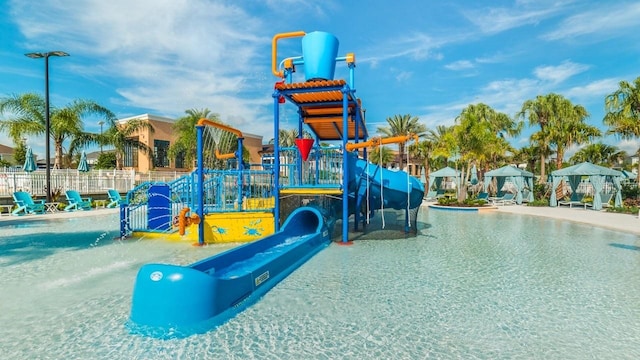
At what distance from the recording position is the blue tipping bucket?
10461 mm

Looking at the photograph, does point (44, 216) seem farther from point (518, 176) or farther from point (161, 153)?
point (518, 176)

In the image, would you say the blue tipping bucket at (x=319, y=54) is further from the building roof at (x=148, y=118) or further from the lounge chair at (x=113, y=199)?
the building roof at (x=148, y=118)

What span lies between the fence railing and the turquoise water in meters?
15.2

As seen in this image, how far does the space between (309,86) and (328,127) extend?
403cm

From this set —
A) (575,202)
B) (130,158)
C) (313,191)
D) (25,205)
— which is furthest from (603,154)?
(130,158)

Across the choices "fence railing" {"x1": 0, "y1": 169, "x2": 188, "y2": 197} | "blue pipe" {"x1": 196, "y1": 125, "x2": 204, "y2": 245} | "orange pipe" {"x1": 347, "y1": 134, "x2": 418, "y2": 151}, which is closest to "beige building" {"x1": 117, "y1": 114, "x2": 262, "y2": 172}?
"fence railing" {"x1": 0, "y1": 169, "x2": 188, "y2": 197}

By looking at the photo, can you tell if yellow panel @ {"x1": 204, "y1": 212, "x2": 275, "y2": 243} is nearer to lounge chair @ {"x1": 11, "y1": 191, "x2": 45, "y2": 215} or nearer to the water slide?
the water slide

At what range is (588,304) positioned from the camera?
18.9 ft

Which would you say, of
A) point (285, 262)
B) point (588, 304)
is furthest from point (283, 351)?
point (588, 304)

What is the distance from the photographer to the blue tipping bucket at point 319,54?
10.5 m

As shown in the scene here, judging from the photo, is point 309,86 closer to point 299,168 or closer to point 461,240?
point 299,168

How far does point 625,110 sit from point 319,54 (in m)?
20.5

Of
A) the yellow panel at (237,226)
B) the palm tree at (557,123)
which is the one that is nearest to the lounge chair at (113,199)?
the yellow panel at (237,226)

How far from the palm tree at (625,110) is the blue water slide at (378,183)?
56.4 ft
